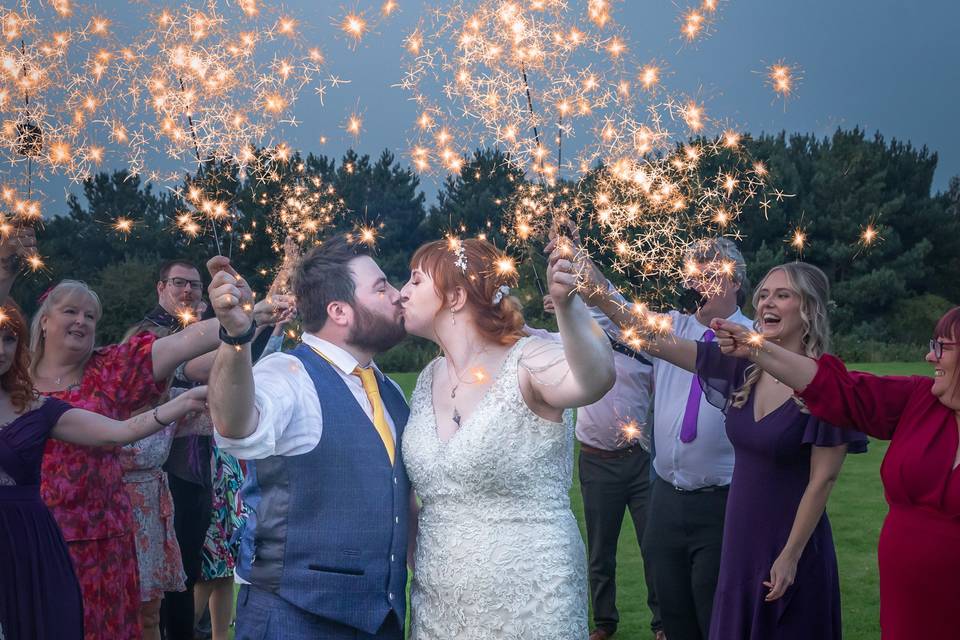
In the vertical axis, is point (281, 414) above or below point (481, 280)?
below

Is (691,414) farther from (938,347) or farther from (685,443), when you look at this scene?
(938,347)

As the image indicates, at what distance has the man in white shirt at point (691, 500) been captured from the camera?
15.7ft

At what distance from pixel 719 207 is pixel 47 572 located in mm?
3484

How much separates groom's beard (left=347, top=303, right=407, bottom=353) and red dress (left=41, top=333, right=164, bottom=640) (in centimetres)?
154

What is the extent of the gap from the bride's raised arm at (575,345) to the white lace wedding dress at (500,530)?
10.1 inches

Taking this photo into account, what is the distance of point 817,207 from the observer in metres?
29.5

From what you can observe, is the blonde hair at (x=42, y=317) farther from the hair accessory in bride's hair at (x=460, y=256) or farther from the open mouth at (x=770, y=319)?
the open mouth at (x=770, y=319)

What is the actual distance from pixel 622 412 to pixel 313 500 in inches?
161

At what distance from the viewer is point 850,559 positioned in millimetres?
9172

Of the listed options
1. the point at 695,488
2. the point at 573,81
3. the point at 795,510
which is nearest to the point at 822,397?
the point at 795,510

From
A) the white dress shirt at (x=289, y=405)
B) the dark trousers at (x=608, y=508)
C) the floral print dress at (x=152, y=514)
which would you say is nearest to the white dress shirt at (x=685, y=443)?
the dark trousers at (x=608, y=508)

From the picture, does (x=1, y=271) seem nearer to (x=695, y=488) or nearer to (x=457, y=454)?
(x=457, y=454)

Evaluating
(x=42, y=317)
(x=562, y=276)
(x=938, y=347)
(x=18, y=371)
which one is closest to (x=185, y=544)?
(x=42, y=317)

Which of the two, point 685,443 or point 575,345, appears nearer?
point 575,345
